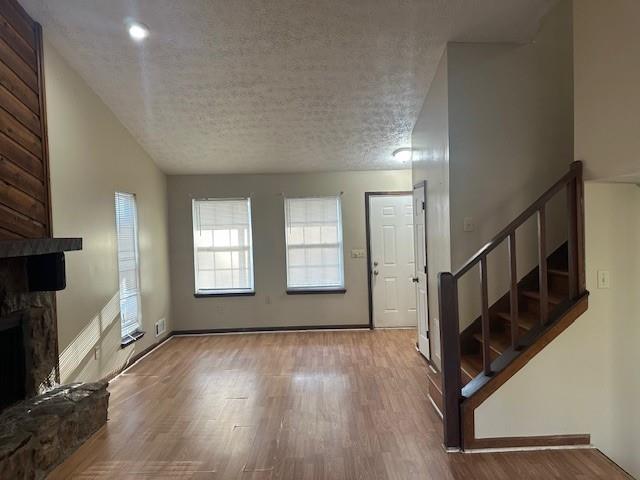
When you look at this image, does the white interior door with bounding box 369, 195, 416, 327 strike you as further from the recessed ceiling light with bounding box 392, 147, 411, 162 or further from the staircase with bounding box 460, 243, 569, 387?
the staircase with bounding box 460, 243, 569, 387

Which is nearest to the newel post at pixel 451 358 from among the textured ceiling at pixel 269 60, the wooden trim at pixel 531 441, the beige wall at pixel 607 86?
the wooden trim at pixel 531 441

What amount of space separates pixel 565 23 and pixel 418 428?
3460mm

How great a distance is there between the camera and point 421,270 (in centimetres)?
427

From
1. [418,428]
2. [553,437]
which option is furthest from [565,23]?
[418,428]

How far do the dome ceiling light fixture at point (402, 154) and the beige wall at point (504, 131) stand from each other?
1701mm

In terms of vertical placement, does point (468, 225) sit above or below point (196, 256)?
above

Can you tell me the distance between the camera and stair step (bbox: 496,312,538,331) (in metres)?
2.89

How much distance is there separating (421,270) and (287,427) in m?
2.18

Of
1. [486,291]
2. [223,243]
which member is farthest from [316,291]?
[486,291]

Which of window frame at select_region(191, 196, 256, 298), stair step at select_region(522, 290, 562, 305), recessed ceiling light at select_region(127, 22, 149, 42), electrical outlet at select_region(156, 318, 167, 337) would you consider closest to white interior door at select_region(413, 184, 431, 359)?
stair step at select_region(522, 290, 562, 305)

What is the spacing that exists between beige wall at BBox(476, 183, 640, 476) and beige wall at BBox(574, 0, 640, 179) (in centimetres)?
26

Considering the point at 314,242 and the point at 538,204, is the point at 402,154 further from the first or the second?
the point at 538,204

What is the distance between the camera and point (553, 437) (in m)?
2.52

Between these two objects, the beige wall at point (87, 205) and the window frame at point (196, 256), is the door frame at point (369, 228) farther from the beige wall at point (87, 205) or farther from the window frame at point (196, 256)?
the beige wall at point (87, 205)
